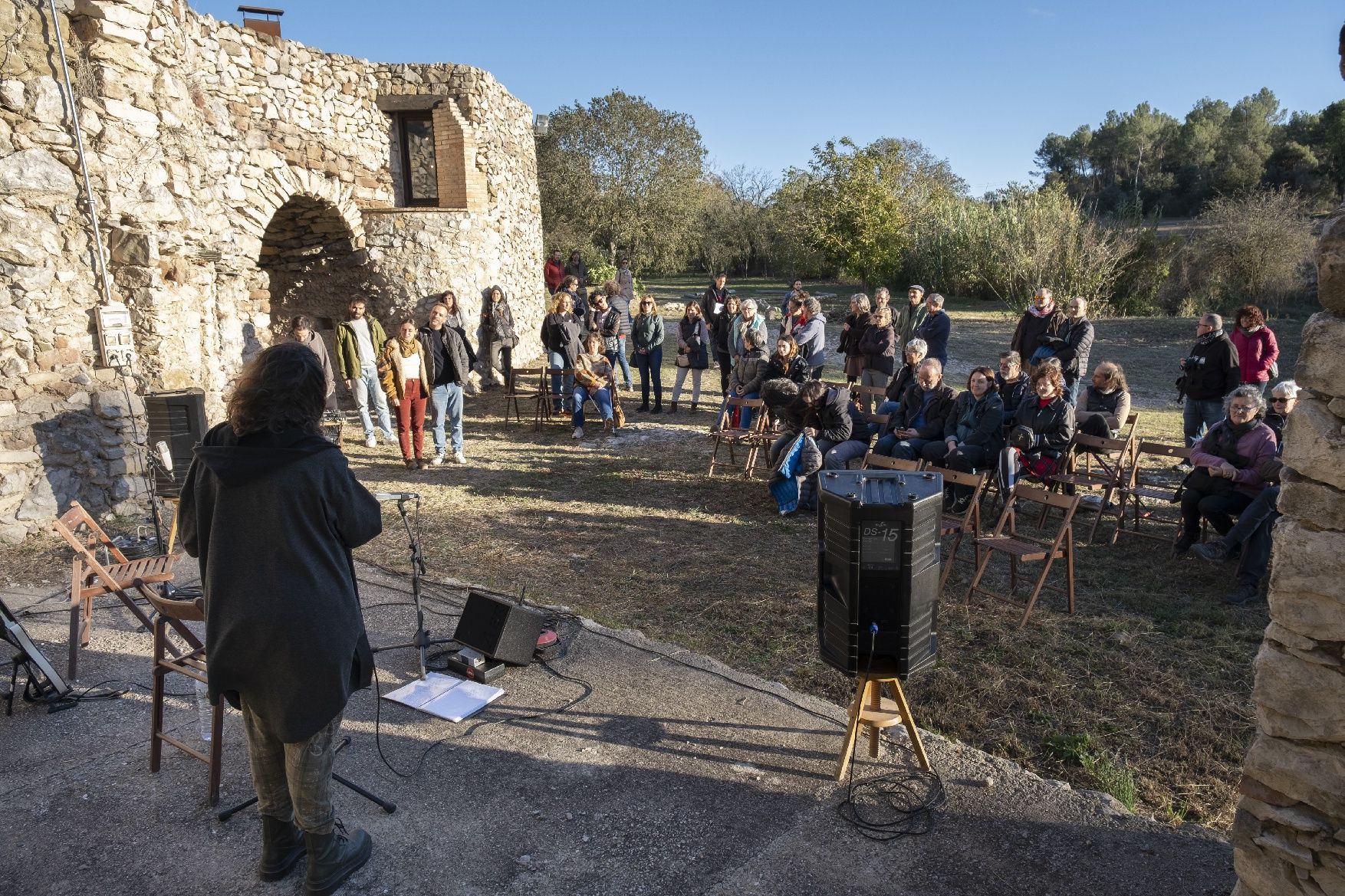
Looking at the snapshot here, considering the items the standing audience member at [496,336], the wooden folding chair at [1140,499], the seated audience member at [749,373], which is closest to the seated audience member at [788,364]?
the seated audience member at [749,373]

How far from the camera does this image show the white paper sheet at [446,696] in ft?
13.5

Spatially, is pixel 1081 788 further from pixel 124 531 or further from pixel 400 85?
pixel 400 85

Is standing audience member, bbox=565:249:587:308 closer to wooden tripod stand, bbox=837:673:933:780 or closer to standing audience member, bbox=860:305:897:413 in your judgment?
standing audience member, bbox=860:305:897:413

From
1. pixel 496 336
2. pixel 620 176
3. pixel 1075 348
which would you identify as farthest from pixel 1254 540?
pixel 620 176

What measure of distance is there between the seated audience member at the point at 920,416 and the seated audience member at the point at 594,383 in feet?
12.6

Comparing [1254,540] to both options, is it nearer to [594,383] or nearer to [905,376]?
[905,376]

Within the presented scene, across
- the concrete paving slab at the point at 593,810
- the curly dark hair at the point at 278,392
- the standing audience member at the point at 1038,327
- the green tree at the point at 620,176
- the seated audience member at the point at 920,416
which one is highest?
the green tree at the point at 620,176

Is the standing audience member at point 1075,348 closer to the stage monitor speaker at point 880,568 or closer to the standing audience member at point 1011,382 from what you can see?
the standing audience member at point 1011,382

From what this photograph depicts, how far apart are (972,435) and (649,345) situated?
5.48 metres

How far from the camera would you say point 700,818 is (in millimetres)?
3322

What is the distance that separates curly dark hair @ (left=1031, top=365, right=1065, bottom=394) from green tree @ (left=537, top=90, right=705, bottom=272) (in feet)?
82.6

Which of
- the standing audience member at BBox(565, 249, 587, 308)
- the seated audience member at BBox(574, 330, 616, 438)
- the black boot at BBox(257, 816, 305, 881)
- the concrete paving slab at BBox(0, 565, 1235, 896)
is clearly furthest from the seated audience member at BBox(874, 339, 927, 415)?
the standing audience member at BBox(565, 249, 587, 308)

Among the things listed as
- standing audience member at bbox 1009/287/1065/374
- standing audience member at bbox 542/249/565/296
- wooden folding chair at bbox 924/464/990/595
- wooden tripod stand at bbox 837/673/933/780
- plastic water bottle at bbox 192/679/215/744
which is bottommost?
plastic water bottle at bbox 192/679/215/744

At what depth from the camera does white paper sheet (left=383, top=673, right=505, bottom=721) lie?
162 inches
